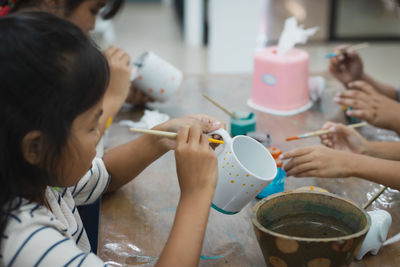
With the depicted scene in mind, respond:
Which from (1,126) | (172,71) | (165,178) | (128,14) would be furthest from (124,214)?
(128,14)

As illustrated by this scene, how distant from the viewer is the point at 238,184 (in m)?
0.80

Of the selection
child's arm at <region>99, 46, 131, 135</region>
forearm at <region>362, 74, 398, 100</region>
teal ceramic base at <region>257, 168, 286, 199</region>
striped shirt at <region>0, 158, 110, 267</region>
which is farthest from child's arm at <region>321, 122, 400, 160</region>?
striped shirt at <region>0, 158, 110, 267</region>

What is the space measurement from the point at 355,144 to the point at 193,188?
1.78 ft

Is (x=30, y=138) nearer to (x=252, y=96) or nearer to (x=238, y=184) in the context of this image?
(x=238, y=184)

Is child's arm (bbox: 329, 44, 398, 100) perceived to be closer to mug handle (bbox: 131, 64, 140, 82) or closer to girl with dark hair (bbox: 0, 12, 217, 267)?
mug handle (bbox: 131, 64, 140, 82)

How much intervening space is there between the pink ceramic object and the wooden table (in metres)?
0.06

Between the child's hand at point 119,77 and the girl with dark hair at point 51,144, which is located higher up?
the girl with dark hair at point 51,144

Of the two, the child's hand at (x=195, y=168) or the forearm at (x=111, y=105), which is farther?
the forearm at (x=111, y=105)

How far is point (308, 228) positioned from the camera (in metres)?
0.76

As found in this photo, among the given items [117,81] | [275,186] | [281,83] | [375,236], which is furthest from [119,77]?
[375,236]

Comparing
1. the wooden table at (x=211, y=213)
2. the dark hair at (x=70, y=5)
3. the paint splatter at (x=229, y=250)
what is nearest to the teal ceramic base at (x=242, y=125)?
the wooden table at (x=211, y=213)

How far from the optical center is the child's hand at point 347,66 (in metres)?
1.59

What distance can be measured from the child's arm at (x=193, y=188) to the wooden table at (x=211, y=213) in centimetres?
9

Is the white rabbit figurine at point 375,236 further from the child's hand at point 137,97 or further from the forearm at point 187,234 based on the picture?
the child's hand at point 137,97
